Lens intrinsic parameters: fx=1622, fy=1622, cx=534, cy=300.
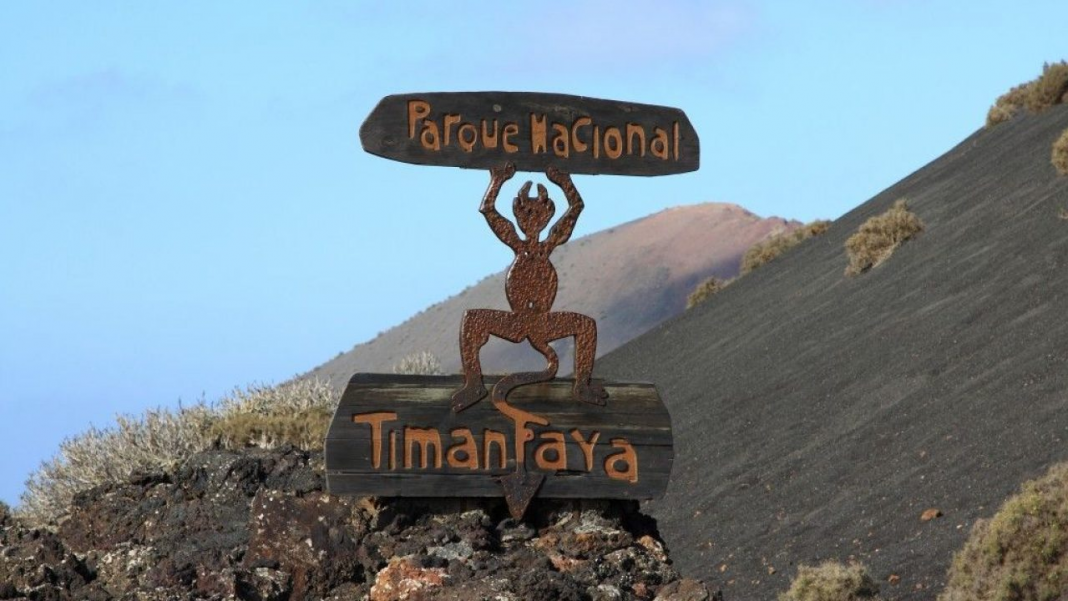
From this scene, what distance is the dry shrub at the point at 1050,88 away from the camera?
111 ft

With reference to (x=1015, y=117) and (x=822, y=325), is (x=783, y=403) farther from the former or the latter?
(x=1015, y=117)

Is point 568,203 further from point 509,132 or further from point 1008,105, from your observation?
point 1008,105

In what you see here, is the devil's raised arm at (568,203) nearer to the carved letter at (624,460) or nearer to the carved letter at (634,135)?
the carved letter at (634,135)

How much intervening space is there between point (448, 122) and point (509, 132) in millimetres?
311

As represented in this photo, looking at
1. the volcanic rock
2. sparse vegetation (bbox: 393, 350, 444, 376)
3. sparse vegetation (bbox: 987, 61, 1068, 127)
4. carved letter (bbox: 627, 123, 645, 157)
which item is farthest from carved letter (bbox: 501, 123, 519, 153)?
sparse vegetation (bbox: 987, 61, 1068, 127)

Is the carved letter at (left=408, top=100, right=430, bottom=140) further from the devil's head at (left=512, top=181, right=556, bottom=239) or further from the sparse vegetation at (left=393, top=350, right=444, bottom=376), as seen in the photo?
the sparse vegetation at (left=393, top=350, right=444, bottom=376)

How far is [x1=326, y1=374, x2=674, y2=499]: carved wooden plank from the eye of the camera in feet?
25.5

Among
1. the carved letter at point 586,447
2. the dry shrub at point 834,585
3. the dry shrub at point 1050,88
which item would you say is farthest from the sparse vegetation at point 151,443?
the dry shrub at point 1050,88

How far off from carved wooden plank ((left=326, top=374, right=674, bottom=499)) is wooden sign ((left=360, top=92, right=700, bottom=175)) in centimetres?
114

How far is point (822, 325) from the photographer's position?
26828 millimetres

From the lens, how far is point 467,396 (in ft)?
25.7

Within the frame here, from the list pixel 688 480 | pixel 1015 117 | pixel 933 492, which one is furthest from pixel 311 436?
pixel 1015 117

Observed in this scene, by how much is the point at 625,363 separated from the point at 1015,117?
10.8 metres

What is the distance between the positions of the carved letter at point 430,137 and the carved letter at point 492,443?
145 cm
